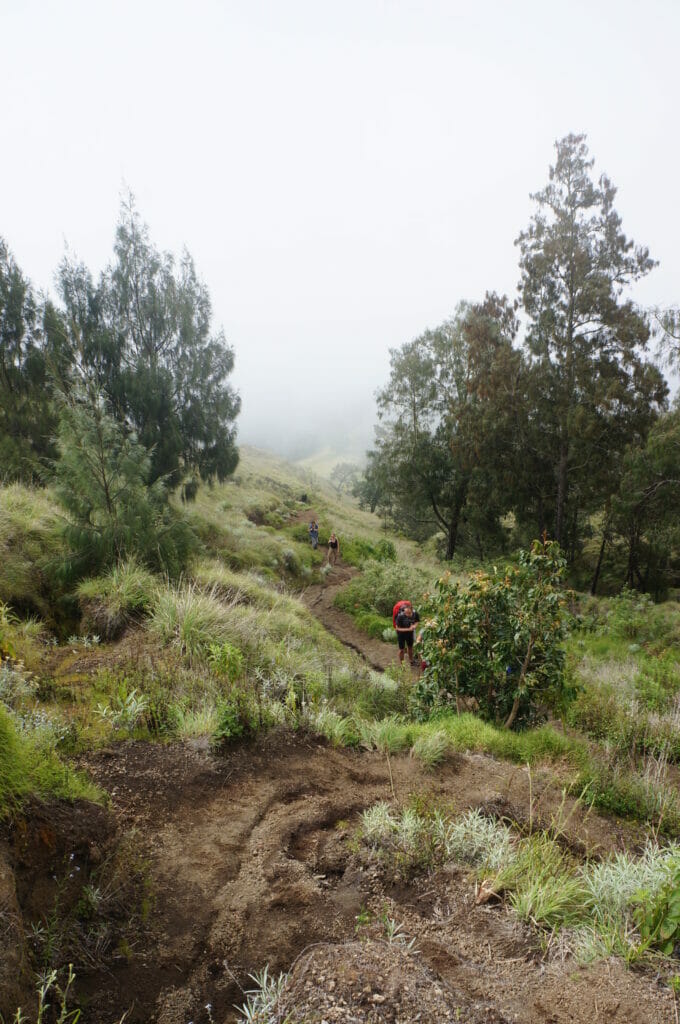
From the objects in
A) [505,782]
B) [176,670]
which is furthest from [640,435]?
[176,670]

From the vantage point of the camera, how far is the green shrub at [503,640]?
→ 5.36 metres

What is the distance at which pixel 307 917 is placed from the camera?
2.76 metres

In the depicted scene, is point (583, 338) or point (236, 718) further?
point (583, 338)

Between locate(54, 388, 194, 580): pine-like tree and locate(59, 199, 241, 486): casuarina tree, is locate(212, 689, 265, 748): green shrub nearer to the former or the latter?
locate(54, 388, 194, 580): pine-like tree

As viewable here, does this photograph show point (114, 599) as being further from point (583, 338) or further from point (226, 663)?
point (583, 338)

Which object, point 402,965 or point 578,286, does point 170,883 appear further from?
point 578,286

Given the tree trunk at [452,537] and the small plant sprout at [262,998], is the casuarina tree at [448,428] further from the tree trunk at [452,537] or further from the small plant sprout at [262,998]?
the small plant sprout at [262,998]

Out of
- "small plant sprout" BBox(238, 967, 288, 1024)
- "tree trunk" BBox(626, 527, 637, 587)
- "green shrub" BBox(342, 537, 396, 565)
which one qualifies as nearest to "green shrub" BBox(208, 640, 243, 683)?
"small plant sprout" BBox(238, 967, 288, 1024)

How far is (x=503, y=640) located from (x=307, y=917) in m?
3.53

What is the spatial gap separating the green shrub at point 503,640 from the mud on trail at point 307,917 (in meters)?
1.49

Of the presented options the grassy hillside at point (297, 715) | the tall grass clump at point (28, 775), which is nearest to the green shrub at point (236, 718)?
the grassy hillside at point (297, 715)

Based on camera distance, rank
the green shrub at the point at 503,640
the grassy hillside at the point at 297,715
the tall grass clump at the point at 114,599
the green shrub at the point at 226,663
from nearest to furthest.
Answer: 1. the grassy hillside at the point at 297,715
2. the green shrub at the point at 503,640
3. the green shrub at the point at 226,663
4. the tall grass clump at the point at 114,599

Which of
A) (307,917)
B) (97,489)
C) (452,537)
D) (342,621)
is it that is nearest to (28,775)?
(307,917)

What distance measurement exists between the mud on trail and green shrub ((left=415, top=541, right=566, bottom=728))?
1485mm
